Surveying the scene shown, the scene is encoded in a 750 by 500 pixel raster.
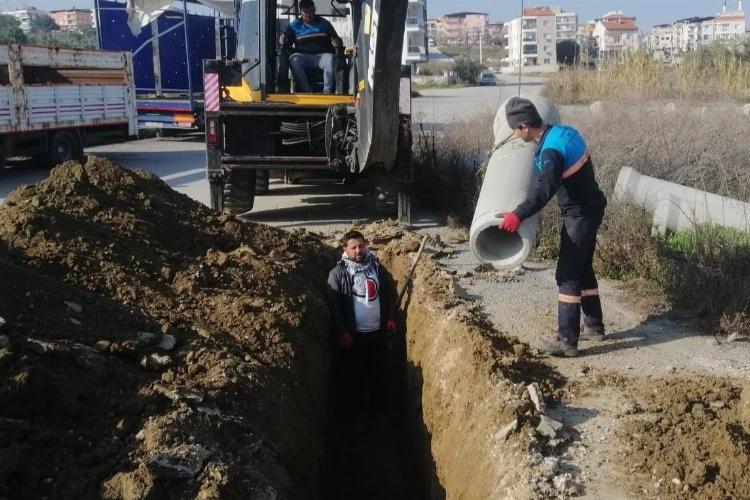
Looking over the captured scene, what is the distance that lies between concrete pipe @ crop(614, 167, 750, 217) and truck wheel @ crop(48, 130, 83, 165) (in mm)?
11028

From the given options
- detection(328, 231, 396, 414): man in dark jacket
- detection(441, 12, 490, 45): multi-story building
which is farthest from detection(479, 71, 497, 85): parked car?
detection(441, 12, 490, 45): multi-story building

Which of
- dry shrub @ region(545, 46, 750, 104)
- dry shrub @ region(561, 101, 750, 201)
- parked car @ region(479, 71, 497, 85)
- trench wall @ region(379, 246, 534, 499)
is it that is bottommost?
trench wall @ region(379, 246, 534, 499)

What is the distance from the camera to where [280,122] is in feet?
32.2

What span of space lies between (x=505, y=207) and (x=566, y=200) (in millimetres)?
499

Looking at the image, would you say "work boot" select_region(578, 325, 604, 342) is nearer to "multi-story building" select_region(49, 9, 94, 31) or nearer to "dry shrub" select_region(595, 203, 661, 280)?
"dry shrub" select_region(595, 203, 661, 280)

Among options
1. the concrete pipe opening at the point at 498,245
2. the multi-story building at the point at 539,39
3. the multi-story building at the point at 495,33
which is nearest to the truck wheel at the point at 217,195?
the concrete pipe opening at the point at 498,245

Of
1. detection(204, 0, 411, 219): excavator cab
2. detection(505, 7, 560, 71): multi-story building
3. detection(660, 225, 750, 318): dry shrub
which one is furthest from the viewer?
detection(505, 7, 560, 71): multi-story building

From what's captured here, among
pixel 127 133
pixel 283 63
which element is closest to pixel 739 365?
pixel 283 63

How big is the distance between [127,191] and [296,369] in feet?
10.1

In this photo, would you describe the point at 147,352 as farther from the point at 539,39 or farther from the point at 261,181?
the point at 539,39

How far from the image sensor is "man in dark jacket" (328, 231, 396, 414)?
6.85 metres

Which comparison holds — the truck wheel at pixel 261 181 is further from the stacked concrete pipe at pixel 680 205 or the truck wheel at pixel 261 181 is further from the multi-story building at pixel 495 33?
the multi-story building at pixel 495 33

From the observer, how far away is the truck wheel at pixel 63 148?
15867 mm

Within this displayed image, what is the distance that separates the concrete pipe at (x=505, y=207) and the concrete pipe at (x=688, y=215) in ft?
7.47
